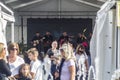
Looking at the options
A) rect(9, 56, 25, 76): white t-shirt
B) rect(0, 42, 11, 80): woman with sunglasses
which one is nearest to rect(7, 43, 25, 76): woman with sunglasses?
rect(9, 56, 25, 76): white t-shirt

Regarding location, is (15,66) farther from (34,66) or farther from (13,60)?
(34,66)

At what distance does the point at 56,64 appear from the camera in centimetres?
959

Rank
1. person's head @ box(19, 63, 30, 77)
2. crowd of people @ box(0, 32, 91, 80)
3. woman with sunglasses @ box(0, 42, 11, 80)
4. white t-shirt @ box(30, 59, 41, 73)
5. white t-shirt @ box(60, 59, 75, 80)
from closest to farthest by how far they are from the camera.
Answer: woman with sunglasses @ box(0, 42, 11, 80) < crowd of people @ box(0, 32, 91, 80) < person's head @ box(19, 63, 30, 77) < white t-shirt @ box(60, 59, 75, 80) < white t-shirt @ box(30, 59, 41, 73)

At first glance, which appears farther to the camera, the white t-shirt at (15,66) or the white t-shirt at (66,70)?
the white t-shirt at (66,70)

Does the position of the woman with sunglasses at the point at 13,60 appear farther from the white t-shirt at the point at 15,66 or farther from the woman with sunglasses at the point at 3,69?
the woman with sunglasses at the point at 3,69

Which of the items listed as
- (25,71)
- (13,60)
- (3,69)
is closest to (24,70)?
(25,71)

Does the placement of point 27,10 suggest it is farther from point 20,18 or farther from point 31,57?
point 31,57

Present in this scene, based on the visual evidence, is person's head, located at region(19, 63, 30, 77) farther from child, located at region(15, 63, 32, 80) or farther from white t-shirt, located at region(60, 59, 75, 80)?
white t-shirt, located at region(60, 59, 75, 80)

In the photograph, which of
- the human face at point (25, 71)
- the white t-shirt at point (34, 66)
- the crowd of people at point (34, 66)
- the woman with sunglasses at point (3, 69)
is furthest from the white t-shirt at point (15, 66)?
the woman with sunglasses at point (3, 69)

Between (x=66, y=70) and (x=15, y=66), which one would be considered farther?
(x=66, y=70)

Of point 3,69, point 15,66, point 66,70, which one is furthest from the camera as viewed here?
point 66,70

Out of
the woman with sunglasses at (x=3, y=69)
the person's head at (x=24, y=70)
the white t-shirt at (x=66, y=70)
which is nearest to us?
the woman with sunglasses at (x=3, y=69)

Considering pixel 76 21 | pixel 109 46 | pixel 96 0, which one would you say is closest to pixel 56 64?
pixel 109 46

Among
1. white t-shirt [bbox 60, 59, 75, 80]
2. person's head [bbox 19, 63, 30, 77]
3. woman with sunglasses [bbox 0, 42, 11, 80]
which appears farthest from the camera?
white t-shirt [bbox 60, 59, 75, 80]
